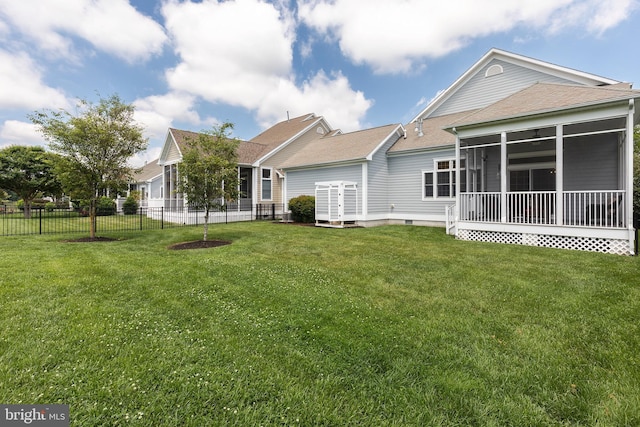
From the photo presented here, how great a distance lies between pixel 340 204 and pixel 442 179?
184 inches

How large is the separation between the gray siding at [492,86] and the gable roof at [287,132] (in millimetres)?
9262

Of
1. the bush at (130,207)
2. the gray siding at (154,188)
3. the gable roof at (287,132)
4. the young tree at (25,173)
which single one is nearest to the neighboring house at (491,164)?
the gable roof at (287,132)

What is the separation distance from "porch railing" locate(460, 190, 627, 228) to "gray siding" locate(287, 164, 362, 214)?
5307mm

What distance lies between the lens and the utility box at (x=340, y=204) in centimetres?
Answer: 1451

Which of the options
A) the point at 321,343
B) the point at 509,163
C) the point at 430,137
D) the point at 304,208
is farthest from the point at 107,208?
the point at 509,163

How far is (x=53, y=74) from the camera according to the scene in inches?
500

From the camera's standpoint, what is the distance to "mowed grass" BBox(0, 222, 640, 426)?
2.27m

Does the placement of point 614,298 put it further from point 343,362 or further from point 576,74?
point 576,74

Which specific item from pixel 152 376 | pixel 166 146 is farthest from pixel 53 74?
pixel 152 376

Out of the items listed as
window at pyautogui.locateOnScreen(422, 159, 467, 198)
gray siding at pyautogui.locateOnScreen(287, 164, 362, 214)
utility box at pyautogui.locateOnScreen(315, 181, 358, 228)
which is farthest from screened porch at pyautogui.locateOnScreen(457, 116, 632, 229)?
utility box at pyautogui.locateOnScreen(315, 181, 358, 228)

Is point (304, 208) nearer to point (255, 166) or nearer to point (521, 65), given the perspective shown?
point (255, 166)

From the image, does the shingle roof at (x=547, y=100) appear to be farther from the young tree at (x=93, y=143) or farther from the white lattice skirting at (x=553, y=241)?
the young tree at (x=93, y=143)

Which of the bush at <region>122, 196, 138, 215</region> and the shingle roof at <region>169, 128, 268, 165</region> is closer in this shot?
the shingle roof at <region>169, 128, 268, 165</region>

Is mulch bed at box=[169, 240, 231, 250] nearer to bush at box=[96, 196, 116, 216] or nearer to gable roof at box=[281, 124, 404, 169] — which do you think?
gable roof at box=[281, 124, 404, 169]
